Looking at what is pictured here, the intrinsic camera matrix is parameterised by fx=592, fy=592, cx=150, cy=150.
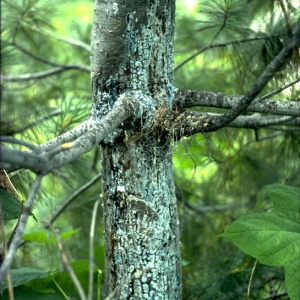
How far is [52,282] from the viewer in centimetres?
182

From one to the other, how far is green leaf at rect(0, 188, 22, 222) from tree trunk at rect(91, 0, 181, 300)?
0.74ft

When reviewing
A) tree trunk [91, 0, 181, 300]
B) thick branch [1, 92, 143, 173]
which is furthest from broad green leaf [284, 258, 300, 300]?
thick branch [1, 92, 143, 173]

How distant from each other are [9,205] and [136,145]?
333 mm

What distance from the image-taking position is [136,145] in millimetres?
1444

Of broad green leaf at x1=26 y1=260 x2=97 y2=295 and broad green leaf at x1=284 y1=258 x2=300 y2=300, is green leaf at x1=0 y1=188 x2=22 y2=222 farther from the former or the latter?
broad green leaf at x1=284 y1=258 x2=300 y2=300

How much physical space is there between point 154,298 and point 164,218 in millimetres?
197

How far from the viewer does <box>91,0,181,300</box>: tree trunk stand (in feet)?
4.70

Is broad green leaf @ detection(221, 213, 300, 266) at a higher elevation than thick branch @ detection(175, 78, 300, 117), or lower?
lower

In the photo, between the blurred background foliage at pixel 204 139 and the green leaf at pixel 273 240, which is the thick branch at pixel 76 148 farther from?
the green leaf at pixel 273 240

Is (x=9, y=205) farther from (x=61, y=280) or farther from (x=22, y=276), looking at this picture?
(x=61, y=280)

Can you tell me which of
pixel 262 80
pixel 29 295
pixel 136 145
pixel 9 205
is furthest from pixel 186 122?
pixel 29 295

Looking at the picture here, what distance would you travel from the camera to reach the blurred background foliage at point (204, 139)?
2.07 meters

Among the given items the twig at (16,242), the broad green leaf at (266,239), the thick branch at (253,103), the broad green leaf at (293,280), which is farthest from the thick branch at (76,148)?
the broad green leaf at (293,280)

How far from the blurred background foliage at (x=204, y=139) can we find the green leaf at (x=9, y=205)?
0.78 feet
